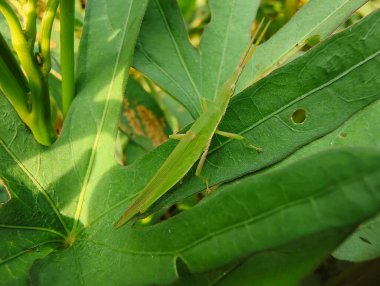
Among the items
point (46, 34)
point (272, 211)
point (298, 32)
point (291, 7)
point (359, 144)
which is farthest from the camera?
point (291, 7)

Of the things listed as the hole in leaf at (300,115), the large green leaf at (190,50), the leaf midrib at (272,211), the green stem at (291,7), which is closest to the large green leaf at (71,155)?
the large green leaf at (190,50)

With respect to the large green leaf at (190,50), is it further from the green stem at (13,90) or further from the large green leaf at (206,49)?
the green stem at (13,90)

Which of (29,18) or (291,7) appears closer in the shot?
(29,18)

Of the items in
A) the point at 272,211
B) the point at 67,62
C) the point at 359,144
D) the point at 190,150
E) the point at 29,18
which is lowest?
the point at 359,144

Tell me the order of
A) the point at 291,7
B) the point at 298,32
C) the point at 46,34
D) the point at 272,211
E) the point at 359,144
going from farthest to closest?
1. the point at 291,7
2. the point at 298,32
3. the point at 46,34
4. the point at 359,144
5. the point at 272,211

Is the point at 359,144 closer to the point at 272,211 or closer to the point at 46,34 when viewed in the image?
the point at 272,211

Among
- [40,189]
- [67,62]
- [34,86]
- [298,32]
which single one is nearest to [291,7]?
[298,32]

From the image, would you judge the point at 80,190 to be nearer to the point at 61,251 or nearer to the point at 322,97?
the point at 61,251

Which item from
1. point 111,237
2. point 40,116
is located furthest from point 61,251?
point 40,116
